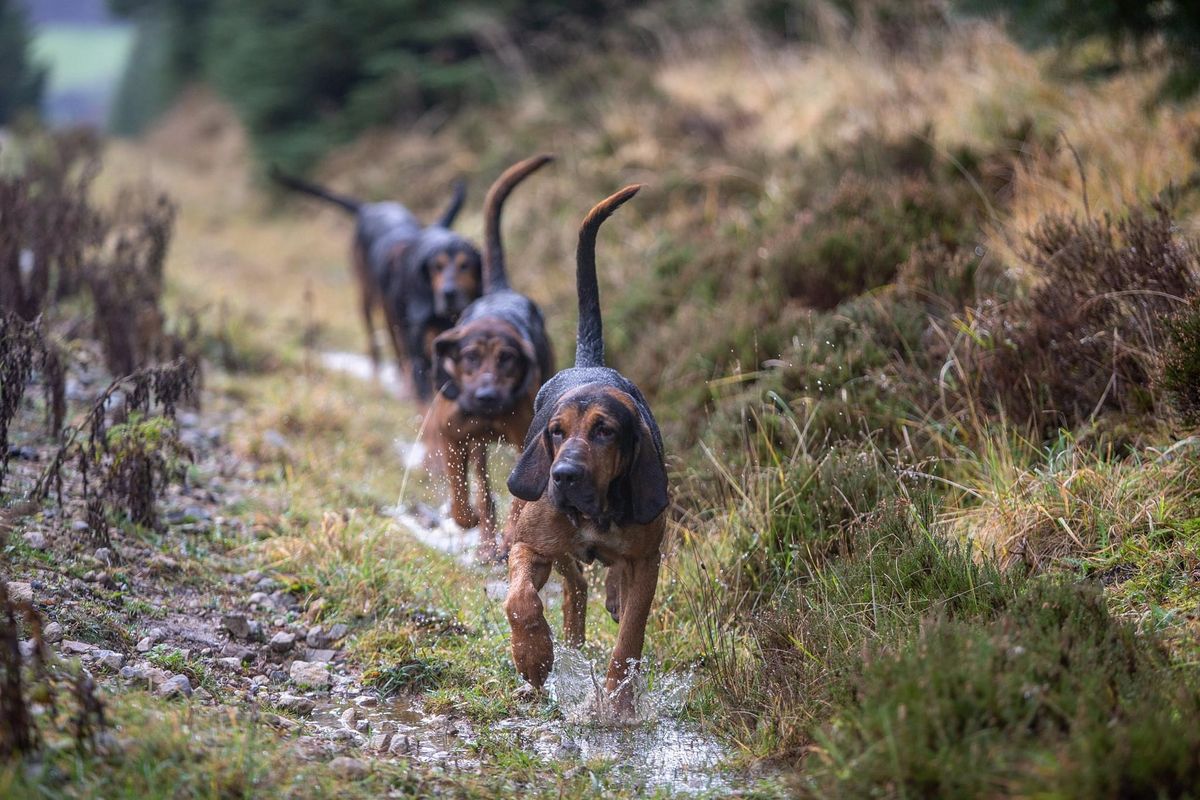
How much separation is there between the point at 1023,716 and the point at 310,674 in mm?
2428

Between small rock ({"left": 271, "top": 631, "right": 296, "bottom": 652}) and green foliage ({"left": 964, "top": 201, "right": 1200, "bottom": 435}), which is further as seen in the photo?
green foliage ({"left": 964, "top": 201, "right": 1200, "bottom": 435})

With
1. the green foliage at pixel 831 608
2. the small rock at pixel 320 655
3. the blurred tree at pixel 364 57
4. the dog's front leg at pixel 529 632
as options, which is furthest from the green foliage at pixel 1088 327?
the blurred tree at pixel 364 57

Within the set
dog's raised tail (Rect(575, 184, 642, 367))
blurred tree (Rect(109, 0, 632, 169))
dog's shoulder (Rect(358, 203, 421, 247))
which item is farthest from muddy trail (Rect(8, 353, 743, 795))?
blurred tree (Rect(109, 0, 632, 169))

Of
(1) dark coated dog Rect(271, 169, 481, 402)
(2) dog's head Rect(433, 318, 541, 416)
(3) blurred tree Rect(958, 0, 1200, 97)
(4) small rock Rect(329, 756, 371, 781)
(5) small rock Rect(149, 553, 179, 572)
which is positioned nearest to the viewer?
(4) small rock Rect(329, 756, 371, 781)

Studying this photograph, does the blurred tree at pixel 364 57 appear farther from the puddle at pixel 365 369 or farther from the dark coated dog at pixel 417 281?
the dark coated dog at pixel 417 281

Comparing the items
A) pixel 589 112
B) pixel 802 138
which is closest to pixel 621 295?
pixel 802 138

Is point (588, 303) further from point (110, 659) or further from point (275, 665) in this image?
point (110, 659)

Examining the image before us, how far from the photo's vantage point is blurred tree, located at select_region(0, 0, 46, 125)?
29.2 metres

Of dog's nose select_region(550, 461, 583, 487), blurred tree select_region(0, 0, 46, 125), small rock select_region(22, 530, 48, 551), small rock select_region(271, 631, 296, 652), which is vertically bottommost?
blurred tree select_region(0, 0, 46, 125)

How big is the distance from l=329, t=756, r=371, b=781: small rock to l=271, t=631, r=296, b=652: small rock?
1089mm

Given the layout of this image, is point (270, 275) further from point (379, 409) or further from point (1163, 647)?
point (1163, 647)

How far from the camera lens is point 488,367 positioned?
219 inches

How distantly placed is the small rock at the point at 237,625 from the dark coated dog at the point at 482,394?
4.31 feet

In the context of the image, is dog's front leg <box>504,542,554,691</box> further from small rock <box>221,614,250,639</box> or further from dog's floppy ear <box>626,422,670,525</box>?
small rock <box>221,614,250,639</box>
